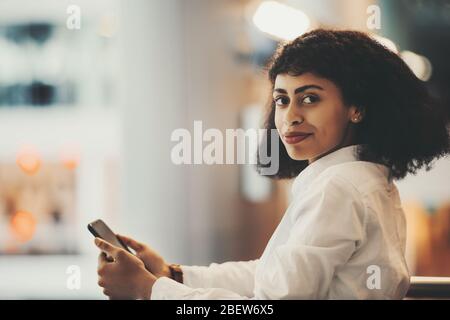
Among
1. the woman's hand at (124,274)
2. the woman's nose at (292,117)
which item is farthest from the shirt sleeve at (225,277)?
the woman's nose at (292,117)

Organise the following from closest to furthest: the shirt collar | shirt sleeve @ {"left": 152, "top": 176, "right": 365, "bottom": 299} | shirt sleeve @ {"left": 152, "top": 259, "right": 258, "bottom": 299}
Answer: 1. shirt sleeve @ {"left": 152, "top": 176, "right": 365, "bottom": 299}
2. the shirt collar
3. shirt sleeve @ {"left": 152, "top": 259, "right": 258, "bottom": 299}

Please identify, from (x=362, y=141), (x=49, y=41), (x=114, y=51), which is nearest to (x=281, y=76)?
(x=362, y=141)

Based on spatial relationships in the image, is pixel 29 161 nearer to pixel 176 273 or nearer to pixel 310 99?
pixel 176 273

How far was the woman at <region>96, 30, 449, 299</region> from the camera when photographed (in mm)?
1240

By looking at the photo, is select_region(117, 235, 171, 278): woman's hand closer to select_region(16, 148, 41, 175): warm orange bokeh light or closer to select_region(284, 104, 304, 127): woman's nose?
select_region(16, 148, 41, 175): warm orange bokeh light

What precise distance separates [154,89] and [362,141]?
0.56 metres

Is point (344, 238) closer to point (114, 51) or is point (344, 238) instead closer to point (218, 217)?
point (218, 217)

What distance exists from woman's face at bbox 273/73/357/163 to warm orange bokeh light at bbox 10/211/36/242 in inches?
29.0

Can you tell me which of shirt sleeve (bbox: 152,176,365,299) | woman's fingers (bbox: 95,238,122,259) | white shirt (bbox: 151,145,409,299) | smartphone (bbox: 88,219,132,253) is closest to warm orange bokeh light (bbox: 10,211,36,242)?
smartphone (bbox: 88,219,132,253)

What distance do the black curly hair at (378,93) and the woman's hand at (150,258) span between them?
536mm

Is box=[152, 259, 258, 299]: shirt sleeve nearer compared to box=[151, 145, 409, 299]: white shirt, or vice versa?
box=[151, 145, 409, 299]: white shirt

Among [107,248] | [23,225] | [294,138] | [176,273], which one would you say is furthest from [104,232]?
[294,138]

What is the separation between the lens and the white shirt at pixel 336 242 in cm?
122
